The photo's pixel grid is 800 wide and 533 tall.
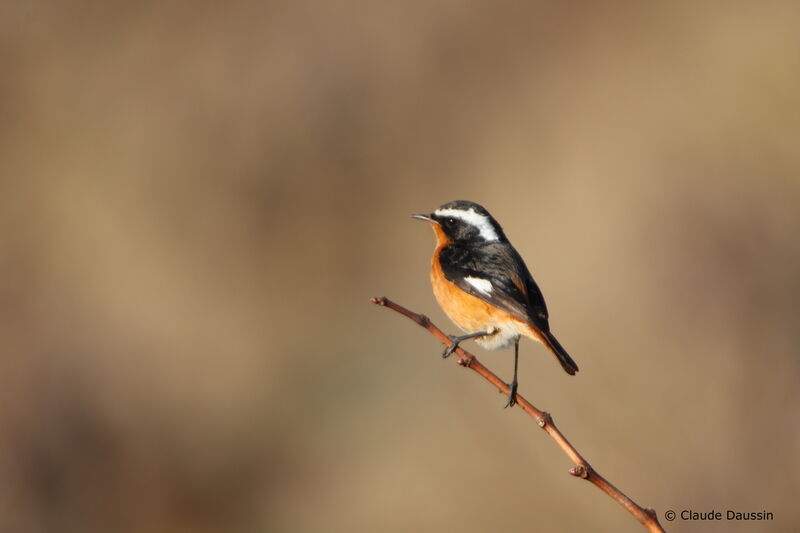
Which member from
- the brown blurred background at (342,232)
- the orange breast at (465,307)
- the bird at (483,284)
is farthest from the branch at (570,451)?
the brown blurred background at (342,232)

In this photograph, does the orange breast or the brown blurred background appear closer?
the orange breast

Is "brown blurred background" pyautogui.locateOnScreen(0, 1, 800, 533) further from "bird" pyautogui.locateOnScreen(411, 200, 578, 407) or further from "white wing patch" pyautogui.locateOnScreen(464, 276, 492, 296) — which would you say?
"white wing patch" pyautogui.locateOnScreen(464, 276, 492, 296)

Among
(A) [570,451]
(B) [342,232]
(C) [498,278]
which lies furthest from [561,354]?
(B) [342,232]

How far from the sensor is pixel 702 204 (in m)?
9.49

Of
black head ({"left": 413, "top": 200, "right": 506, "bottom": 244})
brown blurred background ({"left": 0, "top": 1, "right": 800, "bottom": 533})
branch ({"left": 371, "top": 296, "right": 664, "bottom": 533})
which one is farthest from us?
brown blurred background ({"left": 0, "top": 1, "right": 800, "bottom": 533})


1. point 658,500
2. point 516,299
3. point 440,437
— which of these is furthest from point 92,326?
point 516,299

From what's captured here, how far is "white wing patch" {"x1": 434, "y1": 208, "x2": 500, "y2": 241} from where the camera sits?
4.94m

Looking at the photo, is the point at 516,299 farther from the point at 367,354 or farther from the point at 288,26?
the point at 288,26

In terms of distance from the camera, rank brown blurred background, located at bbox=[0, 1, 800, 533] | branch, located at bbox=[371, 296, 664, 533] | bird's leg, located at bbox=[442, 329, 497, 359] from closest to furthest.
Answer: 1. branch, located at bbox=[371, 296, 664, 533]
2. bird's leg, located at bbox=[442, 329, 497, 359]
3. brown blurred background, located at bbox=[0, 1, 800, 533]

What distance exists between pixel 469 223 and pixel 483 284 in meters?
0.58

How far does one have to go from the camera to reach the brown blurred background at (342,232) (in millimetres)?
9602

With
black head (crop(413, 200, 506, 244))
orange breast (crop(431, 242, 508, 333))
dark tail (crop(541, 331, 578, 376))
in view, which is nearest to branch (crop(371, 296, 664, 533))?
Answer: dark tail (crop(541, 331, 578, 376))

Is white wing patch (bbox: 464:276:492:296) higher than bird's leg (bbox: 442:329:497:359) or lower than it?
higher

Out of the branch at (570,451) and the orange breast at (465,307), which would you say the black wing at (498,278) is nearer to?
the orange breast at (465,307)
